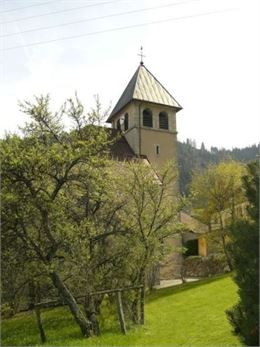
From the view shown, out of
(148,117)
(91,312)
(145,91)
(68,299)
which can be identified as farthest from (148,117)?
(68,299)

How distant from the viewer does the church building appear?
36616 mm

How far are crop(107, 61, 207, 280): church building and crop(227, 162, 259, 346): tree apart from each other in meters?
28.0

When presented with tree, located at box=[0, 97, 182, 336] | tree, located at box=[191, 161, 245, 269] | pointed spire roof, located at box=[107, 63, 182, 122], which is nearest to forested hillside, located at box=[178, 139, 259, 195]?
pointed spire roof, located at box=[107, 63, 182, 122]

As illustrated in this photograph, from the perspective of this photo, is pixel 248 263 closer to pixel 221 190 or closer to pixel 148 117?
pixel 221 190

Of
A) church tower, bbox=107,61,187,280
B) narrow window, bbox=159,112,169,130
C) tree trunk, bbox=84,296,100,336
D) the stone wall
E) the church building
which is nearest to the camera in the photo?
tree trunk, bbox=84,296,100,336

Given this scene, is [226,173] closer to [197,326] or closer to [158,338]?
[197,326]

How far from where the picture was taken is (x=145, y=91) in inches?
1505

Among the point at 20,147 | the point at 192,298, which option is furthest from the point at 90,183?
the point at 192,298

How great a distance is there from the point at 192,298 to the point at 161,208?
22.5 ft

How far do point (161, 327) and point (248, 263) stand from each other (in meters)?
8.55

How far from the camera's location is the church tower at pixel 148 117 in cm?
3684

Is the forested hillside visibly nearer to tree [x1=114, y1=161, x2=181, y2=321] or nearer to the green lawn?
the green lawn

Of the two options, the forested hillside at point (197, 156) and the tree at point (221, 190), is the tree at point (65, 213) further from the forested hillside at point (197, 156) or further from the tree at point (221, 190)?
the forested hillside at point (197, 156)

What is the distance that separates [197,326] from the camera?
13781mm
